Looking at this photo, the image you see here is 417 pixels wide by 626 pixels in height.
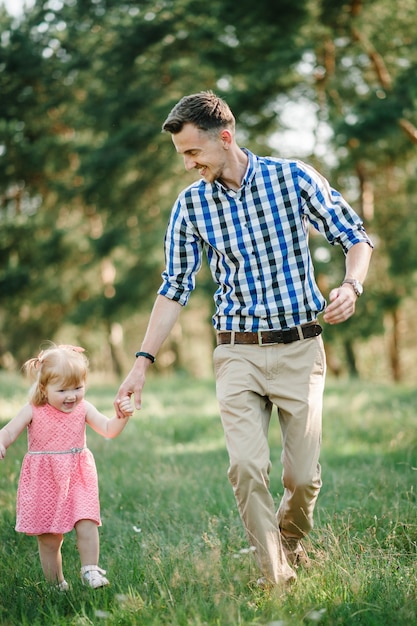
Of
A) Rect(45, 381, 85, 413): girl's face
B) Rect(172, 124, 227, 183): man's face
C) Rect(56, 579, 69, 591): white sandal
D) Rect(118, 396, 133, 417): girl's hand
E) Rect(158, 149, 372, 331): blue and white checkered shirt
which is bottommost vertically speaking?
Rect(56, 579, 69, 591): white sandal

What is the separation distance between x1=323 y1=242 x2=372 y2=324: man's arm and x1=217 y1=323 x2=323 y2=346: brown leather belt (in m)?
0.27

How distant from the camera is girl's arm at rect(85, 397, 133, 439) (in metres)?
4.16

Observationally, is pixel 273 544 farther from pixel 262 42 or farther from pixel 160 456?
pixel 262 42

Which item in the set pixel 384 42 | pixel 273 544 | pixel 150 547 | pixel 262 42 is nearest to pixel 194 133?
pixel 273 544

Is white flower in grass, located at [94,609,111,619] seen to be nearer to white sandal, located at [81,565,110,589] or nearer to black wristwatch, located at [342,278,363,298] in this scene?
white sandal, located at [81,565,110,589]

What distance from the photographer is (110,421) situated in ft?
14.3

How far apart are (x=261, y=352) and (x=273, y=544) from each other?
98 cm

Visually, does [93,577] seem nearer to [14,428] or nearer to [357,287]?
[14,428]

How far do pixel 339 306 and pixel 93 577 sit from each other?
1946 millimetres

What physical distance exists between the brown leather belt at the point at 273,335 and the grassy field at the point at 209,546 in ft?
3.57

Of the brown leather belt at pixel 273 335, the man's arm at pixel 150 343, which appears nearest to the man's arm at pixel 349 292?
the brown leather belt at pixel 273 335

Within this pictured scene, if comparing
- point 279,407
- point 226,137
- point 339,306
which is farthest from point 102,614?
point 226,137

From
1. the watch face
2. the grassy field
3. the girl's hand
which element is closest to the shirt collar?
the watch face

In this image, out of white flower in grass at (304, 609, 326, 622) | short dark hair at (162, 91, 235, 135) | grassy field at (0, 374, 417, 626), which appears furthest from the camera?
short dark hair at (162, 91, 235, 135)
